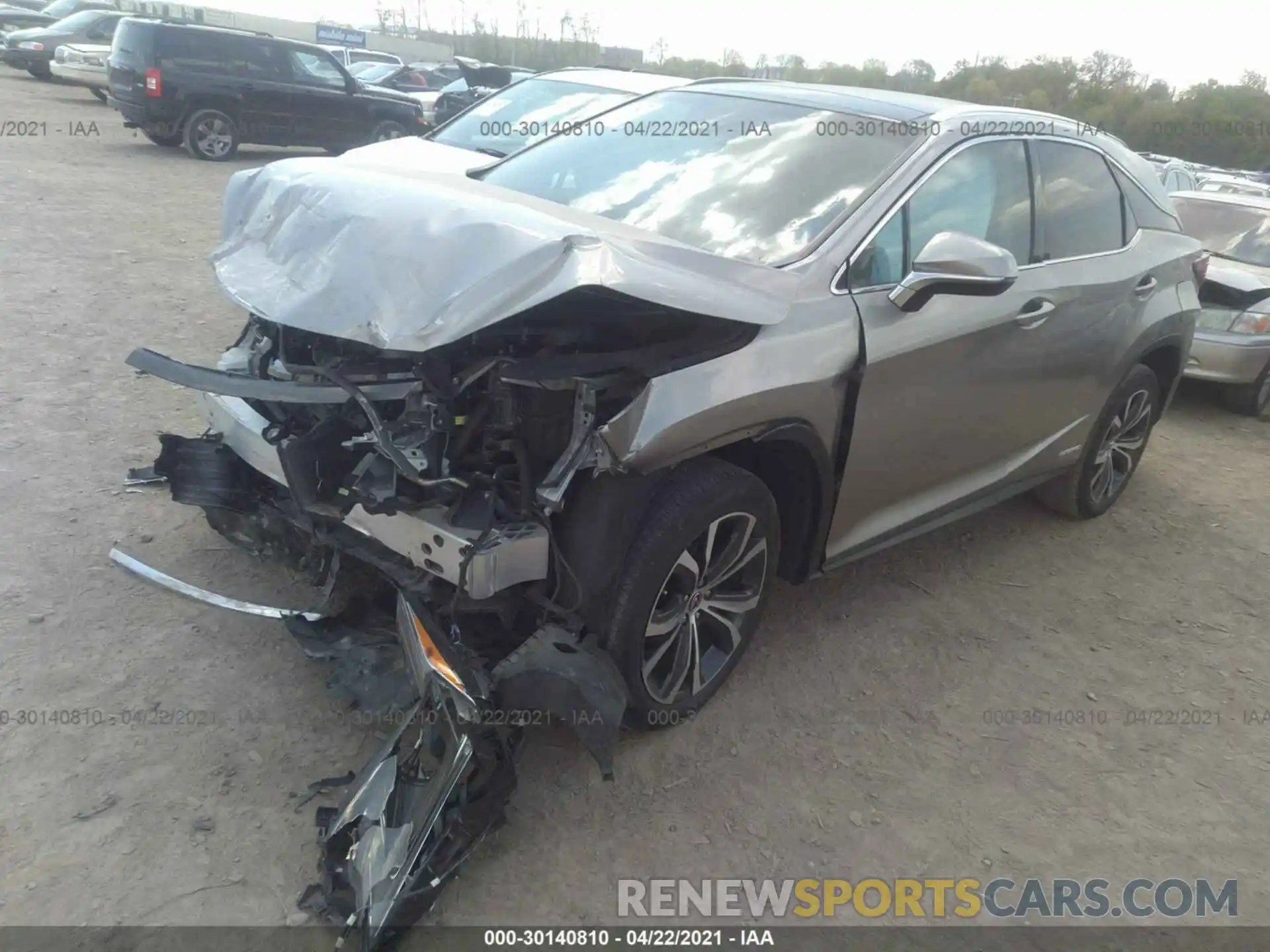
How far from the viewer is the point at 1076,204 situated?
412 centimetres

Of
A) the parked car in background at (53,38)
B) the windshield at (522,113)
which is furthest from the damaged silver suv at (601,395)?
the parked car in background at (53,38)

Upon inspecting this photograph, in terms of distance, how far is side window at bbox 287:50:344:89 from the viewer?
1418cm

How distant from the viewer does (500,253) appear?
258 cm

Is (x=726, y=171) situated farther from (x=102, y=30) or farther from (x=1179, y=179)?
(x=102, y=30)

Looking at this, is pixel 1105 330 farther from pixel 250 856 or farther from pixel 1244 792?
pixel 250 856

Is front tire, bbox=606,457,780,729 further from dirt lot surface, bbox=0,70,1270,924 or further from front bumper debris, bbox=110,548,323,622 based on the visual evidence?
front bumper debris, bbox=110,548,323,622

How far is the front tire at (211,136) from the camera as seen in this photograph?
13438mm

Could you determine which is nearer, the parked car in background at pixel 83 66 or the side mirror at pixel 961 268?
the side mirror at pixel 961 268

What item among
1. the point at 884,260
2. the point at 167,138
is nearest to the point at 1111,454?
the point at 884,260

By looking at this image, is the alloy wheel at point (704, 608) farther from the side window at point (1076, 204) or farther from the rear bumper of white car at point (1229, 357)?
the rear bumper of white car at point (1229, 357)

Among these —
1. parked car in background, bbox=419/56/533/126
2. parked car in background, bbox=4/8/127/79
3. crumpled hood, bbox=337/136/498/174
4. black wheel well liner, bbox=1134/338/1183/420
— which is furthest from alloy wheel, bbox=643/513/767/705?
parked car in background, bbox=4/8/127/79

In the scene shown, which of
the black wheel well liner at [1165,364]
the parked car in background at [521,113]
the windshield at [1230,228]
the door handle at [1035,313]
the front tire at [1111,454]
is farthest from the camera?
the windshield at [1230,228]

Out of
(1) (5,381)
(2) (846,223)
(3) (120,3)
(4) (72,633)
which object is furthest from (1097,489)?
(3) (120,3)

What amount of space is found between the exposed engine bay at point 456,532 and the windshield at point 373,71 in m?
21.2
